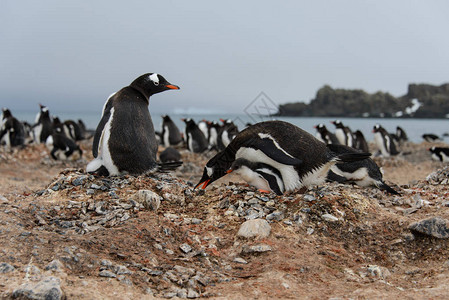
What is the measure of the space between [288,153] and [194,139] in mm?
9196

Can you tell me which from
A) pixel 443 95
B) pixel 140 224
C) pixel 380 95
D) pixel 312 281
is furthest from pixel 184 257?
pixel 443 95

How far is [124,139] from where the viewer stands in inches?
185

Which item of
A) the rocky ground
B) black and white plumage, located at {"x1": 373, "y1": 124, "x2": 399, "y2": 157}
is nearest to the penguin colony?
the rocky ground

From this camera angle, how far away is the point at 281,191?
418cm

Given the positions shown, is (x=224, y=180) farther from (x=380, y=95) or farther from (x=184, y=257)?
(x=380, y=95)

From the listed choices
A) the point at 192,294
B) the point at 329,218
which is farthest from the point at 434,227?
the point at 192,294

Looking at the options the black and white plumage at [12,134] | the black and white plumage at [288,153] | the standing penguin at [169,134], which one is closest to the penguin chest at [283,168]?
the black and white plumage at [288,153]

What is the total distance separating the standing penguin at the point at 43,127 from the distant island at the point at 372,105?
51798 millimetres

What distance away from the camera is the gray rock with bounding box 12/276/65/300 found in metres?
2.24

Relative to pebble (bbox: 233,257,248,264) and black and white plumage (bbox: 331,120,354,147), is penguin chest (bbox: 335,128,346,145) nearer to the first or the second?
black and white plumage (bbox: 331,120,354,147)

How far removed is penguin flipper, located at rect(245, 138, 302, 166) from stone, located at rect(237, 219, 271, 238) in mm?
710

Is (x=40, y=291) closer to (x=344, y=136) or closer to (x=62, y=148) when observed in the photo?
(x=62, y=148)

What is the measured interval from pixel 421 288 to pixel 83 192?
10.6 ft

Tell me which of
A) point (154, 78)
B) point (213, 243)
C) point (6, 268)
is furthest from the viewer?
point (154, 78)
